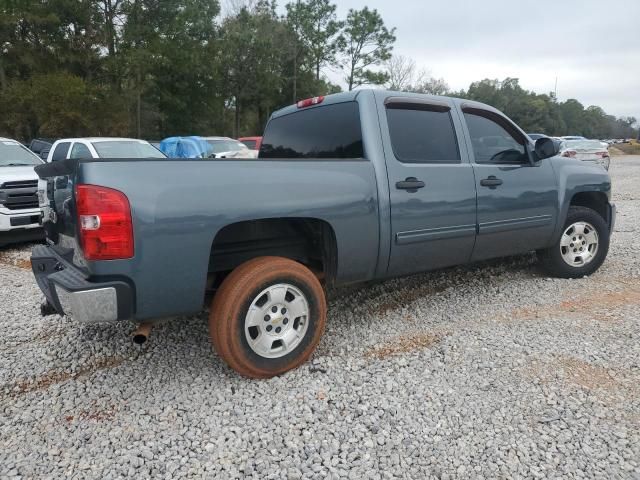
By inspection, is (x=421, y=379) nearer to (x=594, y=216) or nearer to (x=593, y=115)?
(x=594, y=216)

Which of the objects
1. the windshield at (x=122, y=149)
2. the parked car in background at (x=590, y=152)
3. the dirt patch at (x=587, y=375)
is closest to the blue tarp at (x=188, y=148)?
the windshield at (x=122, y=149)

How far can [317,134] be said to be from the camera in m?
3.76

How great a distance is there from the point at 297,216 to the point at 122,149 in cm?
772

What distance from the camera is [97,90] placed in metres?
25.5

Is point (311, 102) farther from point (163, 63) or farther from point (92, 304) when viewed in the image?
point (163, 63)

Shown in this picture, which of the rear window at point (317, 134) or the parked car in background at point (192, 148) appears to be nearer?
the rear window at point (317, 134)

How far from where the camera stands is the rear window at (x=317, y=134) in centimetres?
343

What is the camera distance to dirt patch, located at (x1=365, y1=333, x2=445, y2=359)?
10.7ft

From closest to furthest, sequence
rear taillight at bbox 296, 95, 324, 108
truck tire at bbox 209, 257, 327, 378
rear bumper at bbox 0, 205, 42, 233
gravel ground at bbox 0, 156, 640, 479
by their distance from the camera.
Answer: gravel ground at bbox 0, 156, 640, 479 → truck tire at bbox 209, 257, 327, 378 → rear taillight at bbox 296, 95, 324, 108 → rear bumper at bbox 0, 205, 42, 233

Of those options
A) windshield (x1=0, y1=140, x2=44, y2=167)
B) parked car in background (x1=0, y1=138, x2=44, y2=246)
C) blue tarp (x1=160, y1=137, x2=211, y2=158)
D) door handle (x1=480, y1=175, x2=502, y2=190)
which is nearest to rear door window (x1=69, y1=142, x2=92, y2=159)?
windshield (x1=0, y1=140, x2=44, y2=167)

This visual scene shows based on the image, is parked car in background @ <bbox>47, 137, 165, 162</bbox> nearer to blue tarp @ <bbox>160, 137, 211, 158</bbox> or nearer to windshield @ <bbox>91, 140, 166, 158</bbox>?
windshield @ <bbox>91, 140, 166, 158</bbox>

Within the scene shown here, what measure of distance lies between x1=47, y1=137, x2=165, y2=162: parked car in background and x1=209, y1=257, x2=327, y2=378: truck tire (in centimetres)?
742

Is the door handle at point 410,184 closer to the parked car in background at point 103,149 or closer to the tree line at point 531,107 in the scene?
the parked car in background at point 103,149

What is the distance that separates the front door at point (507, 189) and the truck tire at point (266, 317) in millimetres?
1723
